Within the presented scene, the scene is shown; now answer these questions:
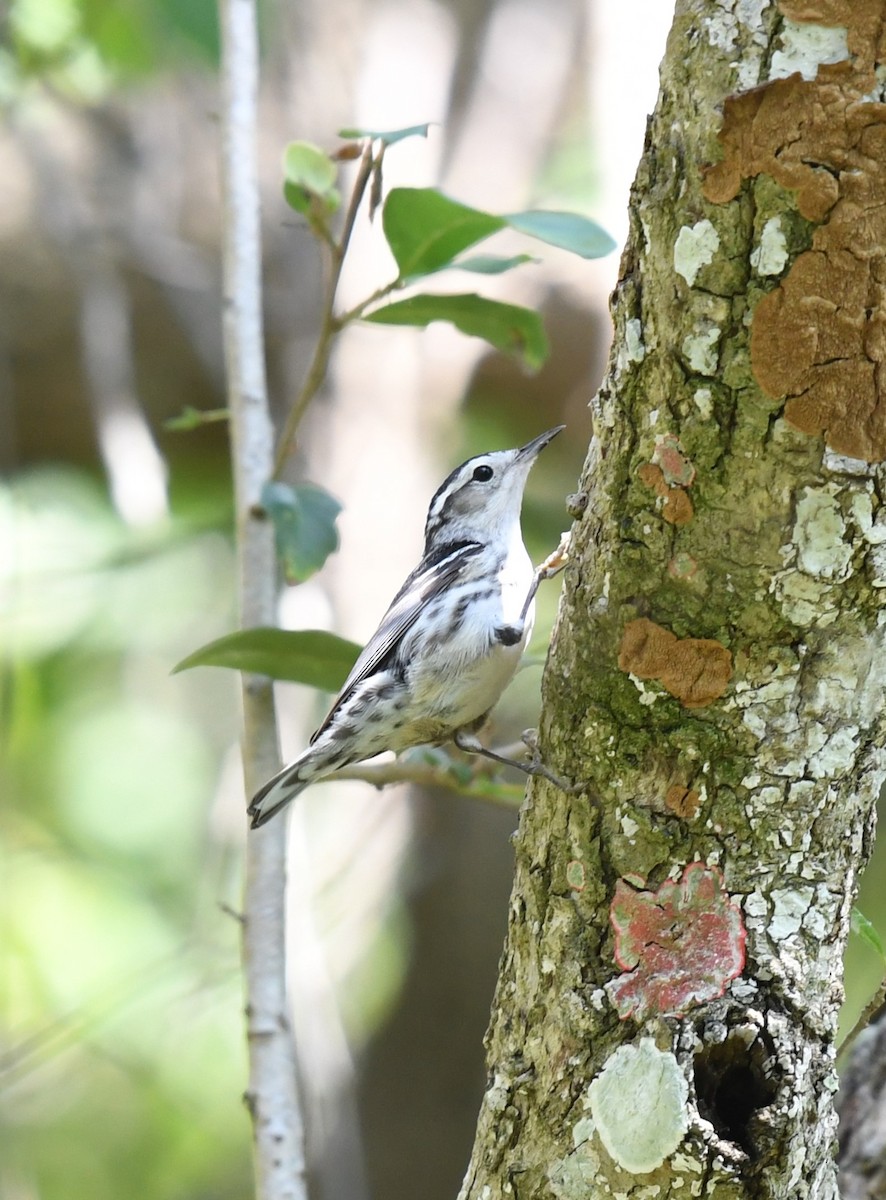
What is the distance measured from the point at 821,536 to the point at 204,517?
3.83 metres

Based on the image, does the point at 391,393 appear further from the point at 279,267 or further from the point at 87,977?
the point at 87,977

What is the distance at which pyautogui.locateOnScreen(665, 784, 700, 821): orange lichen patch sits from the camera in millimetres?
1759

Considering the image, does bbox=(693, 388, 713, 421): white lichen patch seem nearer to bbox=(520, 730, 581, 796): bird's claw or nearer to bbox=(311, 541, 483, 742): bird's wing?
bbox=(520, 730, 581, 796): bird's claw

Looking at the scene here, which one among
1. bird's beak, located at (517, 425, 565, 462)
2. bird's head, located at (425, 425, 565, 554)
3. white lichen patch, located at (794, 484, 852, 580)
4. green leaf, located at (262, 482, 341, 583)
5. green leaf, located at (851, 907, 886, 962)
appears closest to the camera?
white lichen patch, located at (794, 484, 852, 580)

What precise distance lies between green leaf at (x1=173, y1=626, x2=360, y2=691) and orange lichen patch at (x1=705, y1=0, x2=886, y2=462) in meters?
1.41

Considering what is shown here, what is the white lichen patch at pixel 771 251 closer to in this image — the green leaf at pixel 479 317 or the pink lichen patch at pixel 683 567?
the pink lichen patch at pixel 683 567

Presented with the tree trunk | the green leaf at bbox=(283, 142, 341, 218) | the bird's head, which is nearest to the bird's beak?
the bird's head

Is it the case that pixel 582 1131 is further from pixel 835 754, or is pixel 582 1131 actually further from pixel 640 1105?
pixel 835 754

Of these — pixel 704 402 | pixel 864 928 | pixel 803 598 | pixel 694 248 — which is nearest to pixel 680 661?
pixel 803 598

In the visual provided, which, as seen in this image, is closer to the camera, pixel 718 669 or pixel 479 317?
pixel 718 669

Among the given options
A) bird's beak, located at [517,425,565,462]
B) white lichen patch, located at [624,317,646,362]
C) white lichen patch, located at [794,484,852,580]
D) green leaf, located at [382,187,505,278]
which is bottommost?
bird's beak, located at [517,425,565,462]

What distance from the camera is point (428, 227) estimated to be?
2643mm

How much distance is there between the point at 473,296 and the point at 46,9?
10.1 feet

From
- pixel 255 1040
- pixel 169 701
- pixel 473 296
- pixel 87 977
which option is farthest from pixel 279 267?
pixel 255 1040
